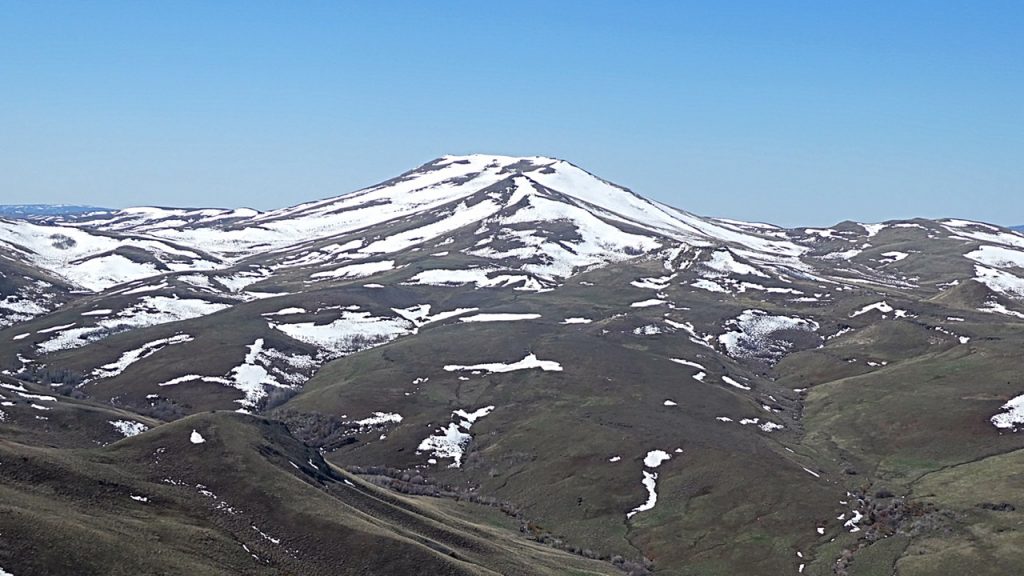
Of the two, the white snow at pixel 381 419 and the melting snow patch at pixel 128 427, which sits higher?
the melting snow patch at pixel 128 427

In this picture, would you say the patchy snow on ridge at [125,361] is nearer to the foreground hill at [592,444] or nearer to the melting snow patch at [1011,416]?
the foreground hill at [592,444]

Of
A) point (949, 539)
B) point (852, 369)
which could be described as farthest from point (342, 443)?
point (852, 369)

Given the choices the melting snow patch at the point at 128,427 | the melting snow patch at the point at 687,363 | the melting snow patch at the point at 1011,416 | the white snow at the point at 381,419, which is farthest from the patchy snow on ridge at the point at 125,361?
the melting snow patch at the point at 1011,416

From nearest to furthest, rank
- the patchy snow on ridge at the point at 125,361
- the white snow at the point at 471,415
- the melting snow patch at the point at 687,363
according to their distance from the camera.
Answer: the white snow at the point at 471,415, the patchy snow on ridge at the point at 125,361, the melting snow patch at the point at 687,363

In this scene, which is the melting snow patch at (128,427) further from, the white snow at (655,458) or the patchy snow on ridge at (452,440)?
the white snow at (655,458)

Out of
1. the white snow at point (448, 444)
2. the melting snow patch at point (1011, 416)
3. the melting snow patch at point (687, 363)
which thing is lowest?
the white snow at point (448, 444)

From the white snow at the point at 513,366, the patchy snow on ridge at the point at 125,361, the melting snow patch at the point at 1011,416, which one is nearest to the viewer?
the melting snow patch at the point at 1011,416

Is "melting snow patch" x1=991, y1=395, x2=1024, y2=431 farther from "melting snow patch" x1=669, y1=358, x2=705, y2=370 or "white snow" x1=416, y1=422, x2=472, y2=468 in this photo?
"white snow" x1=416, y1=422, x2=472, y2=468

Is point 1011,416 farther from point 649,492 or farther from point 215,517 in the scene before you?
point 215,517

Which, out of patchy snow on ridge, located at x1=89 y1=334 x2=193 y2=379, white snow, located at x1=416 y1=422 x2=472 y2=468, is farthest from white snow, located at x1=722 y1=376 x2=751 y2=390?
patchy snow on ridge, located at x1=89 y1=334 x2=193 y2=379

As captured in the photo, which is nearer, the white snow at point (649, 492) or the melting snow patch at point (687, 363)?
the white snow at point (649, 492)
